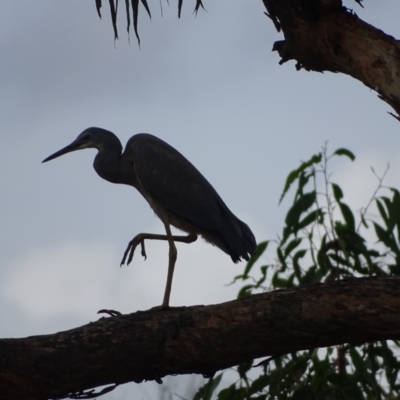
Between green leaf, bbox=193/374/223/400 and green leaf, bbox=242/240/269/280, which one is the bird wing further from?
green leaf, bbox=193/374/223/400

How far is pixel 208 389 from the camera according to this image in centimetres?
497

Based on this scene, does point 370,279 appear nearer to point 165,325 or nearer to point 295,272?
point 165,325

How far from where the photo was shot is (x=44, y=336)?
3434 millimetres

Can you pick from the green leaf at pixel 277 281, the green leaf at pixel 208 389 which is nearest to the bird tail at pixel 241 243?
the green leaf at pixel 277 281

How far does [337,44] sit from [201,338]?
106cm

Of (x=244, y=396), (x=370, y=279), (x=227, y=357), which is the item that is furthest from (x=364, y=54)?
(x=244, y=396)

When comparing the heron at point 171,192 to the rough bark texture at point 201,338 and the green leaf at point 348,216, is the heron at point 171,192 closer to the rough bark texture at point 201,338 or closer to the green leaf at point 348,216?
the green leaf at point 348,216

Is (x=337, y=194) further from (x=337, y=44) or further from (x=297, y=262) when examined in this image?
(x=337, y=44)

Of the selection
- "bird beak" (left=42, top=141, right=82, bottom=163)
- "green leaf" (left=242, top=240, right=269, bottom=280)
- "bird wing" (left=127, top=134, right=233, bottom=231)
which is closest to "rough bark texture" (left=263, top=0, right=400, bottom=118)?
"bird wing" (left=127, top=134, right=233, bottom=231)

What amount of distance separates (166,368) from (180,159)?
7.02 feet

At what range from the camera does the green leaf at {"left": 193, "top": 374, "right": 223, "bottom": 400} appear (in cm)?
495

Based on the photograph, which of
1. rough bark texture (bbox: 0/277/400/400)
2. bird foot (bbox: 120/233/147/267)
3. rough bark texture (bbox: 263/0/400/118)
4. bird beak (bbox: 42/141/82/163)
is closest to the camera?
rough bark texture (bbox: 0/277/400/400)

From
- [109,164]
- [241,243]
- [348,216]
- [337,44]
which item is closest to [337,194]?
[348,216]

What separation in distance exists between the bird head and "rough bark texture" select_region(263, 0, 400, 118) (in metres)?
1.96
